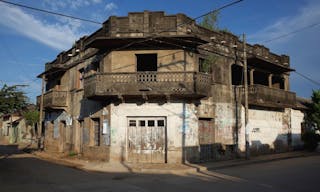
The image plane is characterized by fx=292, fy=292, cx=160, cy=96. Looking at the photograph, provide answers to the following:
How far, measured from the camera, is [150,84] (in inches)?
623

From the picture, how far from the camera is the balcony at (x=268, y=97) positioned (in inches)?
800

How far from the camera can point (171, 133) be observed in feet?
53.5

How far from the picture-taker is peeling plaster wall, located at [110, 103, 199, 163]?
53.5ft

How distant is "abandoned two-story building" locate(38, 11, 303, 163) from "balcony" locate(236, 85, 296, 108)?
74 mm

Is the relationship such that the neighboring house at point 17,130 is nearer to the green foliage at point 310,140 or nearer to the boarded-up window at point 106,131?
the boarded-up window at point 106,131

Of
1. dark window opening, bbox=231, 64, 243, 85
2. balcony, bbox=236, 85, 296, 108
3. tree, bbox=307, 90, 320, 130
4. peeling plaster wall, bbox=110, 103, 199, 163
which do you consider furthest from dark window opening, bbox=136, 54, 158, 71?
tree, bbox=307, 90, 320, 130

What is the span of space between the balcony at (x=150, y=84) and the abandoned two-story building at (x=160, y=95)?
0.18 ft

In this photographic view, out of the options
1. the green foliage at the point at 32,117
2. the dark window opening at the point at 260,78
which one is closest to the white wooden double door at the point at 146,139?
the dark window opening at the point at 260,78

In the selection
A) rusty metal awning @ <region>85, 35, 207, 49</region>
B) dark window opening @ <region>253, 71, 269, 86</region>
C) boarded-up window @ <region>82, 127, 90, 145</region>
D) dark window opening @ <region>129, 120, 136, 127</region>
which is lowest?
boarded-up window @ <region>82, 127, 90, 145</region>

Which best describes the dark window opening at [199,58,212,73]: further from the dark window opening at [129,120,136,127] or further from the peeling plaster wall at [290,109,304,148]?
the peeling plaster wall at [290,109,304,148]

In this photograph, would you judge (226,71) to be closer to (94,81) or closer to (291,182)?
(94,81)

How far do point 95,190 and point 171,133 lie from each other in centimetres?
775

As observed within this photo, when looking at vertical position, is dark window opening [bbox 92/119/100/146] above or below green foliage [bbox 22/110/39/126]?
below

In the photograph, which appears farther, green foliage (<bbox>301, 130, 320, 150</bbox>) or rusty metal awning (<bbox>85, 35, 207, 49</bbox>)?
green foliage (<bbox>301, 130, 320, 150</bbox>)
